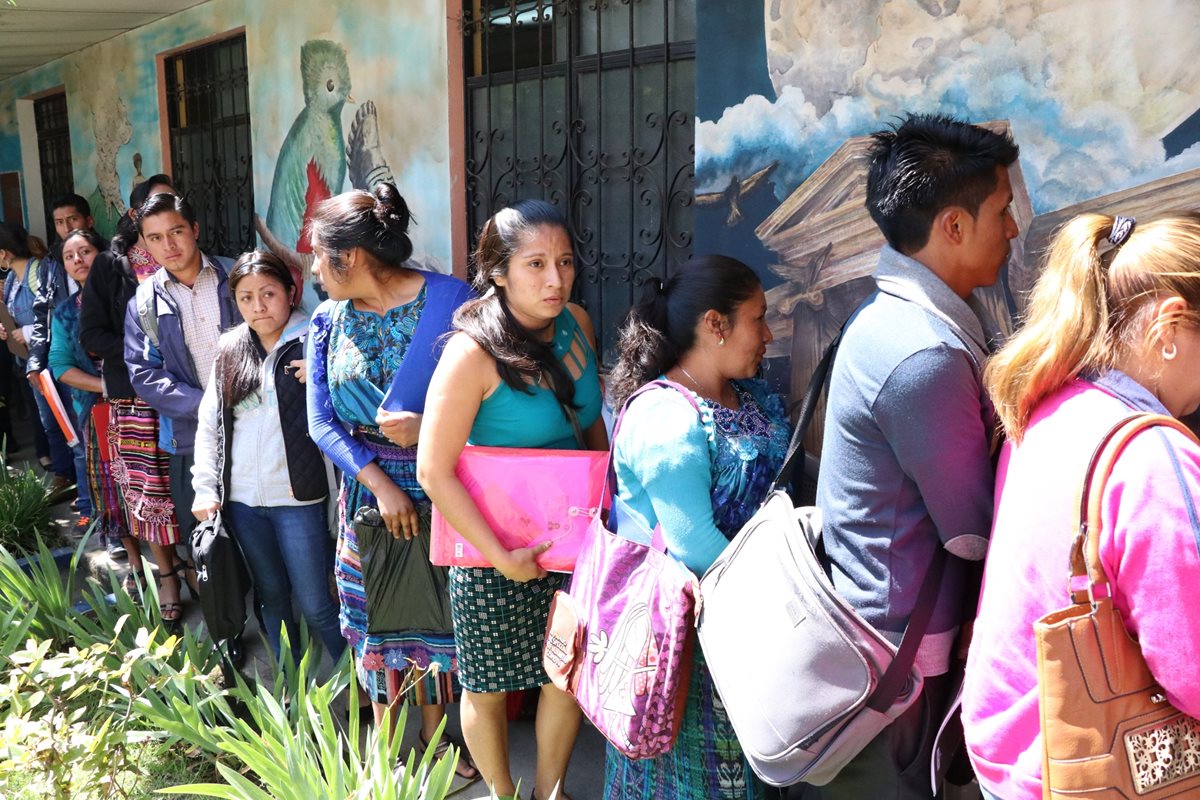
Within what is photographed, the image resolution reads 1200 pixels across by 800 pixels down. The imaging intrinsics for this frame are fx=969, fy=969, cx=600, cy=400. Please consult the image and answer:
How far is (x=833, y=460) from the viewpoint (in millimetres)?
1686

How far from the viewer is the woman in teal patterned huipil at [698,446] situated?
195cm

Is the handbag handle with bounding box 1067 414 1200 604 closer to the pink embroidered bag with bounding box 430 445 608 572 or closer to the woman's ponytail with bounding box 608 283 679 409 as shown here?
the woman's ponytail with bounding box 608 283 679 409

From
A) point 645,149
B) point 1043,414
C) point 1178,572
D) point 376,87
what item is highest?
point 376,87

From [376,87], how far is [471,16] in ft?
2.06

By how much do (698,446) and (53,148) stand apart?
814cm

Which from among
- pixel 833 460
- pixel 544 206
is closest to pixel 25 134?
pixel 544 206

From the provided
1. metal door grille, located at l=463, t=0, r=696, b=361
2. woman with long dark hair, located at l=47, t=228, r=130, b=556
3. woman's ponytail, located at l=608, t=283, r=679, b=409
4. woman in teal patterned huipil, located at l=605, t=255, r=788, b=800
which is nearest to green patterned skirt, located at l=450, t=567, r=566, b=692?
woman in teal patterned huipil, located at l=605, t=255, r=788, b=800

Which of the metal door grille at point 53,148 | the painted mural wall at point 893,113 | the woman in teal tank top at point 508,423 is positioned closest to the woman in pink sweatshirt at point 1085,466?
the painted mural wall at point 893,113

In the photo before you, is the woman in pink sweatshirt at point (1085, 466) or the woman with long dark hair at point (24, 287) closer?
the woman in pink sweatshirt at point (1085, 466)

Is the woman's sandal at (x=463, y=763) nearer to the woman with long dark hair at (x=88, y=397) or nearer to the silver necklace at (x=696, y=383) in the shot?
the silver necklace at (x=696, y=383)

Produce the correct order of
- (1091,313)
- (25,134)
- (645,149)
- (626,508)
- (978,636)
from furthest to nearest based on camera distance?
(25,134) < (645,149) < (626,508) < (978,636) < (1091,313)

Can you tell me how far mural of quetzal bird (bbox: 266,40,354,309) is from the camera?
4.65m

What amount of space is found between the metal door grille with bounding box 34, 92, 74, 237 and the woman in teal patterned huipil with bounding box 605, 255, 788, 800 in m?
7.25

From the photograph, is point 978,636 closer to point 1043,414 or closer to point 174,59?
point 1043,414
